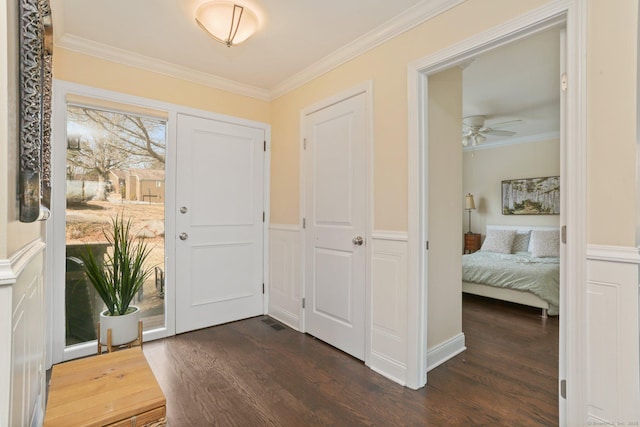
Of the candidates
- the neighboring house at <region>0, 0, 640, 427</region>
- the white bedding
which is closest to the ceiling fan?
the white bedding

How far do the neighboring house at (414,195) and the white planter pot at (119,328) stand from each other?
0.44m

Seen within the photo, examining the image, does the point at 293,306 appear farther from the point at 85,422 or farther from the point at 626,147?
the point at 626,147

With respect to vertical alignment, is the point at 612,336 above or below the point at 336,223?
below

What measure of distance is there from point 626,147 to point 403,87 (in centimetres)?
123

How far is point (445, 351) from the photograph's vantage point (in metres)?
2.47

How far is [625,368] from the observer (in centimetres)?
131

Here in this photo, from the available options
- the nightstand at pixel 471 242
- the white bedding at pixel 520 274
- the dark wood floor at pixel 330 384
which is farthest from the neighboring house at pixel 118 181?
the nightstand at pixel 471 242

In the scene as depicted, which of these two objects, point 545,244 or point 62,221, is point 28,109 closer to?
point 62,221

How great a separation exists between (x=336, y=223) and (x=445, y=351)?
130cm

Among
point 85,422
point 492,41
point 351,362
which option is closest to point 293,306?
point 351,362

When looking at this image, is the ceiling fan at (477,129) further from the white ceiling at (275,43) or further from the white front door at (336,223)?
the white front door at (336,223)

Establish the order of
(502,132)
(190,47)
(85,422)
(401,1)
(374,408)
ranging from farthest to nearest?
(502,132) → (190,47) → (401,1) → (374,408) → (85,422)

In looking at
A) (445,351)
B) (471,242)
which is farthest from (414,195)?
(471,242)

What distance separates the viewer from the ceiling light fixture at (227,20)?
1971 mm
